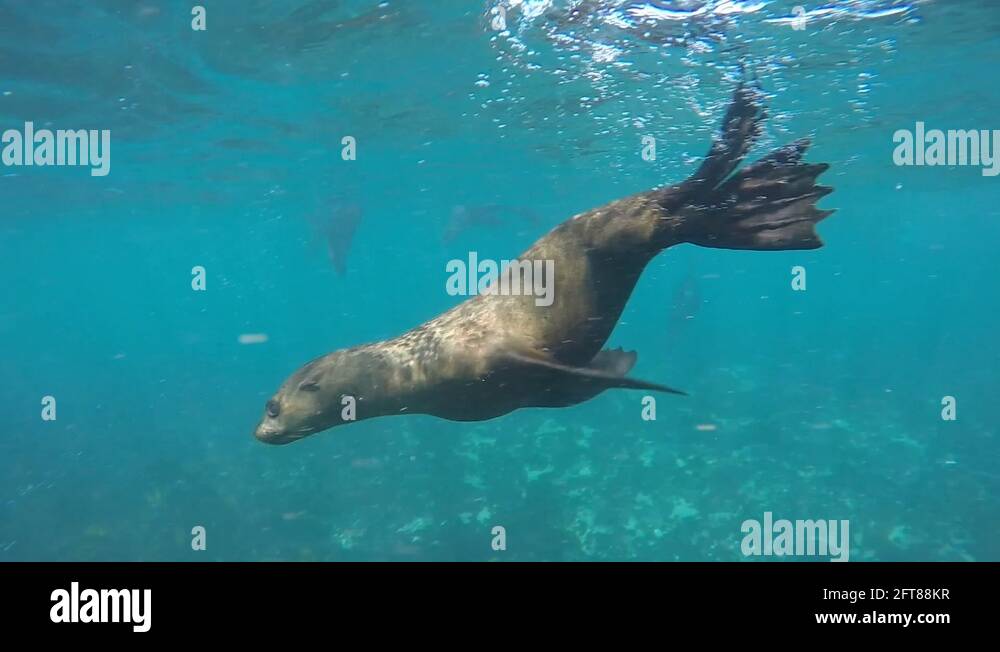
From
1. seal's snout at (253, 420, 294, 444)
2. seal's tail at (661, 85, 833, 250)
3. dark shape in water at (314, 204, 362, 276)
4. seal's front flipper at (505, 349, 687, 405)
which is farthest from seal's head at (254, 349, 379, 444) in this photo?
dark shape in water at (314, 204, 362, 276)

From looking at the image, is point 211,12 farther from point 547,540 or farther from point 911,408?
point 911,408

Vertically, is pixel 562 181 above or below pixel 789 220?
above

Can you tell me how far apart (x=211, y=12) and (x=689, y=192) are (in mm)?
9828

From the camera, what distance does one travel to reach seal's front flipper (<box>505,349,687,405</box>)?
4008 mm

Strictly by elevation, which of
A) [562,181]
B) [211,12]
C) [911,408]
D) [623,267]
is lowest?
[911,408]

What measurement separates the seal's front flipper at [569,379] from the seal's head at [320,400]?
1486mm

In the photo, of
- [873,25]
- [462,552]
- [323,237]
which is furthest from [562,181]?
[462,552]

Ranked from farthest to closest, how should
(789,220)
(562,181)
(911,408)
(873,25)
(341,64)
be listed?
1. (562,181)
2. (911,408)
3. (341,64)
4. (873,25)
5. (789,220)

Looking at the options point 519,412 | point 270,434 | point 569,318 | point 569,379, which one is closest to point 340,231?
point 519,412

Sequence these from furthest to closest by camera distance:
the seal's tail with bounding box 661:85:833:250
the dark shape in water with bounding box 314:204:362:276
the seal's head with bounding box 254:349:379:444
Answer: the dark shape in water with bounding box 314:204:362:276 < the seal's head with bounding box 254:349:379:444 < the seal's tail with bounding box 661:85:833:250

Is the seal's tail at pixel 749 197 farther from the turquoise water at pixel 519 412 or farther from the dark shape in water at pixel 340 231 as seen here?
the dark shape in water at pixel 340 231

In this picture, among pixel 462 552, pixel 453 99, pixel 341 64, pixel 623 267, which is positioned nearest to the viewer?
pixel 623 267

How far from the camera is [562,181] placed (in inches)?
1110

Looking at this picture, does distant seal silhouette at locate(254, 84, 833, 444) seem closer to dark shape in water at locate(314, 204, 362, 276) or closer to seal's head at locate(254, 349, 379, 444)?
seal's head at locate(254, 349, 379, 444)
